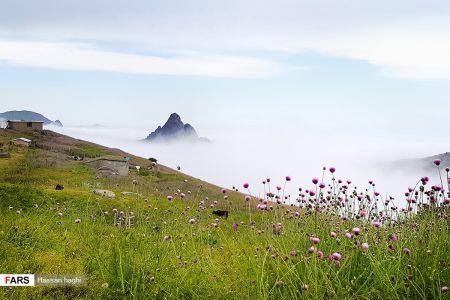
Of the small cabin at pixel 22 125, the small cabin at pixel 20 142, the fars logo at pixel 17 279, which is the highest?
the small cabin at pixel 22 125

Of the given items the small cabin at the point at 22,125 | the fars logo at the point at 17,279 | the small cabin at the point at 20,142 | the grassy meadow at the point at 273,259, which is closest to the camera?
the grassy meadow at the point at 273,259

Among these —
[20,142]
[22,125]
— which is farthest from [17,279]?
[22,125]

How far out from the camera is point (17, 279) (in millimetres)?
7664

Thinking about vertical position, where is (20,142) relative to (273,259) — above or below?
above

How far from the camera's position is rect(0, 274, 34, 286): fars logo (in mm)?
7509

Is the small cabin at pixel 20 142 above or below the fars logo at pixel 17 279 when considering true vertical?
above

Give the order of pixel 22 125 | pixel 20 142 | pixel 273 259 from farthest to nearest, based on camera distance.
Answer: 1. pixel 22 125
2. pixel 20 142
3. pixel 273 259

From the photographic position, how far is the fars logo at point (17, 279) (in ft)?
24.6

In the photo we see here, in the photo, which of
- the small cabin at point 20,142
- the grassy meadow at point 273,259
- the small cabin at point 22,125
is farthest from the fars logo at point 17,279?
the small cabin at point 22,125

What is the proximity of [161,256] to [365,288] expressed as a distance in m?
3.23

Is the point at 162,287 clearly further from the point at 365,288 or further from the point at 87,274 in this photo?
the point at 365,288

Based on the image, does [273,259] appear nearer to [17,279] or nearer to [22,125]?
[17,279]

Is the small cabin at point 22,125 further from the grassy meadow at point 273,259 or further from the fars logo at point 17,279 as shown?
the fars logo at point 17,279

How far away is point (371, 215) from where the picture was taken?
9273 mm
